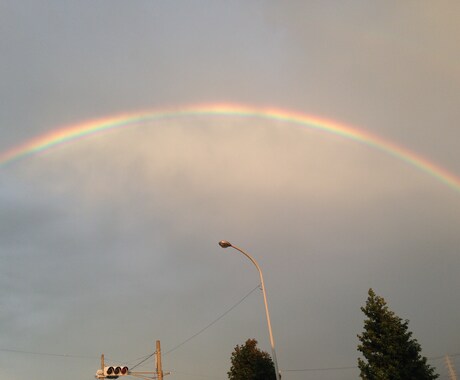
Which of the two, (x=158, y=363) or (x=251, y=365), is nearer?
(x=158, y=363)

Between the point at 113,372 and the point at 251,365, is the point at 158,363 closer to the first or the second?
the point at 113,372

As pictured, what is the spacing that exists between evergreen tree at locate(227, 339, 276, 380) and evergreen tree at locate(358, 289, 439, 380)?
1077 cm

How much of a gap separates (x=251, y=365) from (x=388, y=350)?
13726mm

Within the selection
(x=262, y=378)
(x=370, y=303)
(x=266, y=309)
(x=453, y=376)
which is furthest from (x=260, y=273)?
(x=453, y=376)

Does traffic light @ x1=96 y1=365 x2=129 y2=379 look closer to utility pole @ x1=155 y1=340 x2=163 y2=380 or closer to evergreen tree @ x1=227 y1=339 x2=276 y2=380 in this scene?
utility pole @ x1=155 y1=340 x2=163 y2=380

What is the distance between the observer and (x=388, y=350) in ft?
86.7

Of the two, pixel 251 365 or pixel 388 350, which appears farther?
pixel 251 365

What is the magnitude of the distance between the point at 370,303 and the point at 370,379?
4746mm

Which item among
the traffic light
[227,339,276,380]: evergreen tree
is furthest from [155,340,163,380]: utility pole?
[227,339,276,380]: evergreen tree

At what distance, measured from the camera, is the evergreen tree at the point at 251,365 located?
118ft

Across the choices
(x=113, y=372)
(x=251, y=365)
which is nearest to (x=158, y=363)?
(x=113, y=372)

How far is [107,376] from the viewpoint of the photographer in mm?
26312

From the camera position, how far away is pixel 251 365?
36.2m

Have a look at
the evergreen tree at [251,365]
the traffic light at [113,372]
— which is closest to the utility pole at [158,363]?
the traffic light at [113,372]
